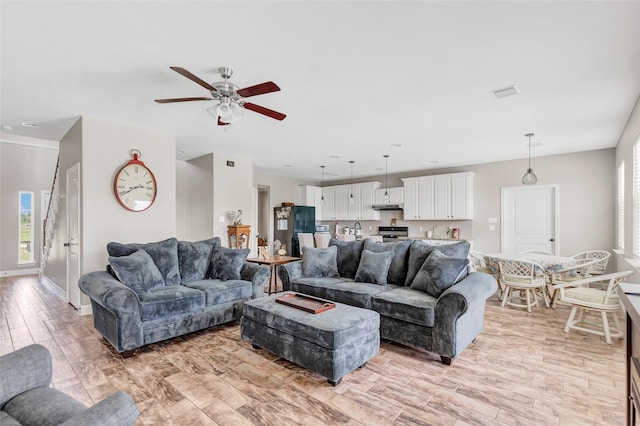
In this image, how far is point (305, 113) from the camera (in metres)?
3.80

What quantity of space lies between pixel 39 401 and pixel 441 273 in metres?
2.99

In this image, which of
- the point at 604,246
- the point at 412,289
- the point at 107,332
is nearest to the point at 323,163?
the point at 412,289

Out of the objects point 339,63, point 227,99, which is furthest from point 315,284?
point 339,63

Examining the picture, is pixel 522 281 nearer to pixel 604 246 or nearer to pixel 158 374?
pixel 604 246

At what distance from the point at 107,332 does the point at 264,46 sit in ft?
9.76

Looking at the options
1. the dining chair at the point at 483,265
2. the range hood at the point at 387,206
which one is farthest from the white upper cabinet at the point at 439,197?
the dining chair at the point at 483,265

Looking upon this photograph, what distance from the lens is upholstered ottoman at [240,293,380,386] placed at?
2.34m

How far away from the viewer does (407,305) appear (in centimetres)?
295

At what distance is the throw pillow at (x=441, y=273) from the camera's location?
10.0 ft

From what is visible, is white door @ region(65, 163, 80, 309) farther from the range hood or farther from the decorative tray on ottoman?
the range hood

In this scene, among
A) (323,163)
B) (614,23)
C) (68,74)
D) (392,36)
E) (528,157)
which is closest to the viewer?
(614,23)

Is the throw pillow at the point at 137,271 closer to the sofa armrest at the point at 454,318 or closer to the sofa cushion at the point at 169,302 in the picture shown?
the sofa cushion at the point at 169,302

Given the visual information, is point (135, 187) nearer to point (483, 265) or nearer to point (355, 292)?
point (355, 292)

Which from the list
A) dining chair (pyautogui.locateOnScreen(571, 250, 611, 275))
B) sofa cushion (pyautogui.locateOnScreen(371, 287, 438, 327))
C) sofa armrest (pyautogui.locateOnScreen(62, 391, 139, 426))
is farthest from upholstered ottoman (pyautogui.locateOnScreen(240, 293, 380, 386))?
dining chair (pyautogui.locateOnScreen(571, 250, 611, 275))
